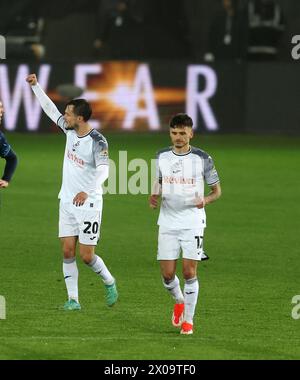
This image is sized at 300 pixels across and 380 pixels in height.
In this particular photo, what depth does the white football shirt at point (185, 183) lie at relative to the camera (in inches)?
443

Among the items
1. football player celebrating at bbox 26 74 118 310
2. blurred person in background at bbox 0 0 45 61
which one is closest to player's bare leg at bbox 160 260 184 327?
football player celebrating at bbox 26 74 118 310

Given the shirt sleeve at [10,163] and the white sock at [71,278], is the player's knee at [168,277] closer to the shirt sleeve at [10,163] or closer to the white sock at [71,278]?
the white sock at [71,278]

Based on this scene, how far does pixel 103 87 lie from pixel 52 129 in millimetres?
1581

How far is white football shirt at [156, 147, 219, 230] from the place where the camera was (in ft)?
36.9

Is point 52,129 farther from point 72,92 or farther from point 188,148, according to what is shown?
point 188,148

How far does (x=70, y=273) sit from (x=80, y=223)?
0.51 meters

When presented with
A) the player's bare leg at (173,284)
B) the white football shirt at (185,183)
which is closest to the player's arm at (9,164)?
the white football shirt at (185,183)

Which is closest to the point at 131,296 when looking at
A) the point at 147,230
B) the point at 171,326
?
the point at 171,326

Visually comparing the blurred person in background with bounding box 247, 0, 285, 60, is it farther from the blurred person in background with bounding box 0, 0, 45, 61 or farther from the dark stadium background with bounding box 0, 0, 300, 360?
the blurred person in background with bounding box 0, 0, 45, 61

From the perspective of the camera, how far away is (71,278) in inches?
486

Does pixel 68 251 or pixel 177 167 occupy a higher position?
pixel 177 167

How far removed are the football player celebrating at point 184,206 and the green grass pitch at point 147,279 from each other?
19.8 inches

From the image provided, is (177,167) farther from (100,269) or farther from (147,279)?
(147,279)

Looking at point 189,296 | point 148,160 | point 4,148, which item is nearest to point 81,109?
point 4,148
